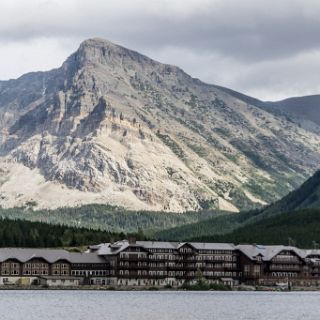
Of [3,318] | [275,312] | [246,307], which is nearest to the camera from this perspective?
[3,318]

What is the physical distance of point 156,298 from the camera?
570 feet

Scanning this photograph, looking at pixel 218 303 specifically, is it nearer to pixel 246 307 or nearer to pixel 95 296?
pixel 246 307

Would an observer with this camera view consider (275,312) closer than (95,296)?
Yes

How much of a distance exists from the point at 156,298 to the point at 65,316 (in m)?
52.0

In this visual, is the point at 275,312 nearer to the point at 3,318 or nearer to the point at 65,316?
the point at 65,316

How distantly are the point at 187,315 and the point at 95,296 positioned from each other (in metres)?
51.6

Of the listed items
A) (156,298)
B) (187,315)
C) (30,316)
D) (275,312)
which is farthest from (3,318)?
(156,298)

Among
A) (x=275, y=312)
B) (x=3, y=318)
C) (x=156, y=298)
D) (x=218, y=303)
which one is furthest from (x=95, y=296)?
(x=3, y=318)

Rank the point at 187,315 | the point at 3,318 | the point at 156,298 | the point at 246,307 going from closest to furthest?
the point at 3,318
the point at 187,315
the point at 246,307
the point at 156,298

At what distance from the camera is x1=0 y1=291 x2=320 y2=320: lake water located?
415 ft

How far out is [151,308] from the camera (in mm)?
141750

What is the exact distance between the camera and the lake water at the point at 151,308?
12656 centimetres

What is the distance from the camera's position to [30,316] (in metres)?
123

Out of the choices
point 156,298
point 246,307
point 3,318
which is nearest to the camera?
point 3,318
